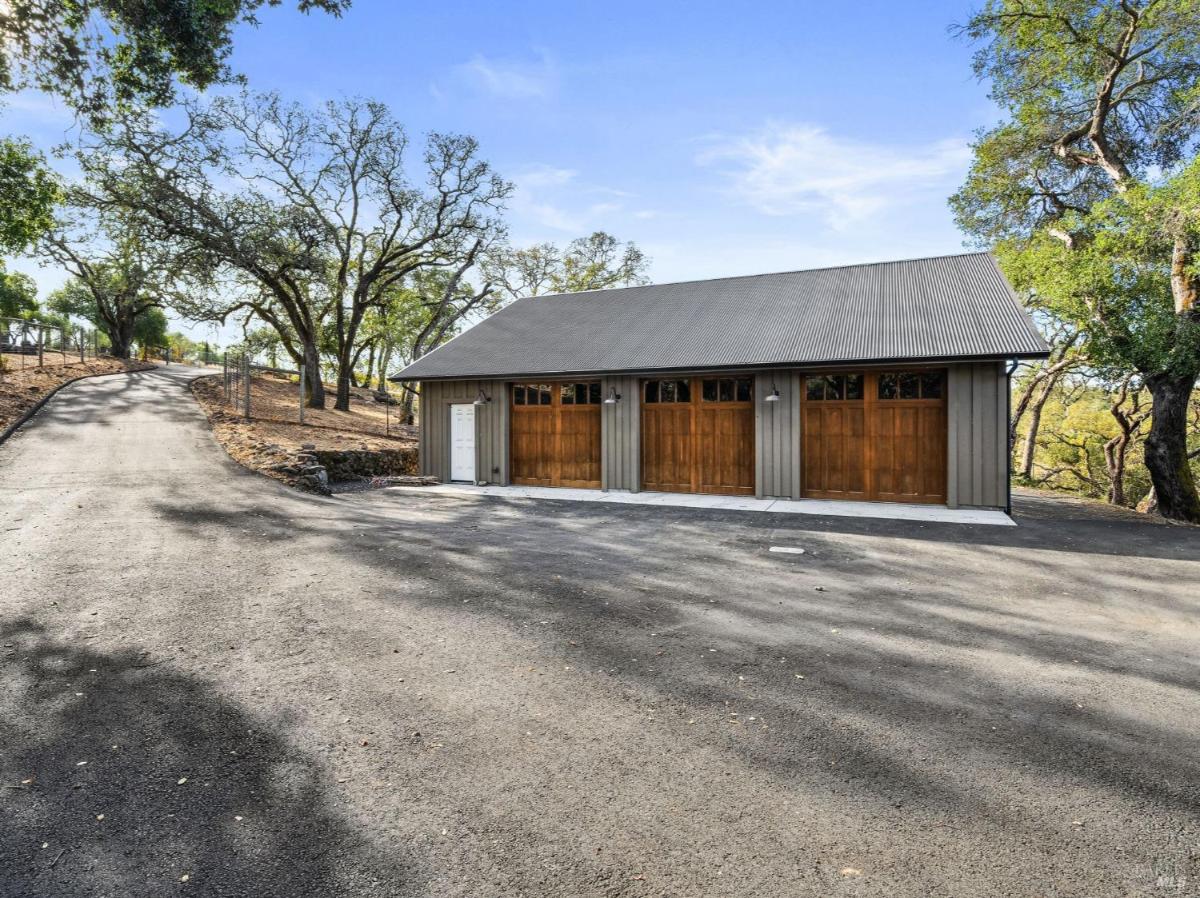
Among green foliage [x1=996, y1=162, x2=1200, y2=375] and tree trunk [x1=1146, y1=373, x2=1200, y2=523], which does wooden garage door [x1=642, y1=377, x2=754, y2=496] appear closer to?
green foliage [x1=996, y1=162, x2=1200, y2=375]

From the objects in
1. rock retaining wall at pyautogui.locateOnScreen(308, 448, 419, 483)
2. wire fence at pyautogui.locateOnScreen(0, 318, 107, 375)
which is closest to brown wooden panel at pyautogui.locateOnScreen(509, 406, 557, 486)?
rock retaining wall at pyautogui.locateOnScreen(308, 448, 419, 483)

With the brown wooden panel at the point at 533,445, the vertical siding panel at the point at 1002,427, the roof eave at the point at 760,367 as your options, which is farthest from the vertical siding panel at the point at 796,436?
the brown wooden panel at the point at 533,445

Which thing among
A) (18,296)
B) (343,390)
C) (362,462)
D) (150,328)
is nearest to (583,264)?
(343,390)

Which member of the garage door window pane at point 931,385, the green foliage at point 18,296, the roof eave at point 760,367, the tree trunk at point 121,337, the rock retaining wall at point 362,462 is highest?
the green foliage at point 18,296

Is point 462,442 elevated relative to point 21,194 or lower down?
lower down

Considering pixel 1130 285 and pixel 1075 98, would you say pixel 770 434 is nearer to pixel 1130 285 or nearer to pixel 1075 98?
pixel 1130 285

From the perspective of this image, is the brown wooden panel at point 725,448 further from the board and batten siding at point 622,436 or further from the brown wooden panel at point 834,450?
the board and batten siding at point 622,436

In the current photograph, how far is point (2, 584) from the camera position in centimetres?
477

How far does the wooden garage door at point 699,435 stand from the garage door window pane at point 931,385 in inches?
113

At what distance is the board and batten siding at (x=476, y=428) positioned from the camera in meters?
13.6

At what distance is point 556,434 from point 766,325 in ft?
16.5

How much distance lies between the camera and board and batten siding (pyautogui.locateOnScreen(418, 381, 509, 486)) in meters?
13.6

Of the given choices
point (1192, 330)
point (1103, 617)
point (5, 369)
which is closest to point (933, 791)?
point (1103, 617)

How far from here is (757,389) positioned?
36.9 ft
